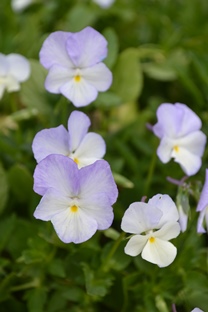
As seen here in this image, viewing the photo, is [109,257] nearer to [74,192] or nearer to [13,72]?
[74,192]

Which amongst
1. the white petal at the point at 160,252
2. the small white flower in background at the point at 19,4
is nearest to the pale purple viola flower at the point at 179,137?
the white petal at the point at 160,252

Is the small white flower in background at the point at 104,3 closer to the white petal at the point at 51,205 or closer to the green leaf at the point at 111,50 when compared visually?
the green leaf at the point at 111,50

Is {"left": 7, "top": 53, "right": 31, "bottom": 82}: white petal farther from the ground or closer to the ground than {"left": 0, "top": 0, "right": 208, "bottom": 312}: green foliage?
farther from the ground

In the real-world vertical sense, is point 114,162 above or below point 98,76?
below

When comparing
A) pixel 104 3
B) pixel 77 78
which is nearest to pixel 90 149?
pixel 77 78

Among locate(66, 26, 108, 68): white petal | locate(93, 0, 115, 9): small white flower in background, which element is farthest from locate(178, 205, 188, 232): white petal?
locate(93, 0, 115, 9): small white flower in background

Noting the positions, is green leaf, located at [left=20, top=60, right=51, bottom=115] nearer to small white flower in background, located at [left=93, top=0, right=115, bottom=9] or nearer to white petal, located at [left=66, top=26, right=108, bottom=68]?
white petal, located at [left=66, top=26, right=108, bottom=68]

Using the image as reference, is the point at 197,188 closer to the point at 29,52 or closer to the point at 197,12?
the point at 29,52
